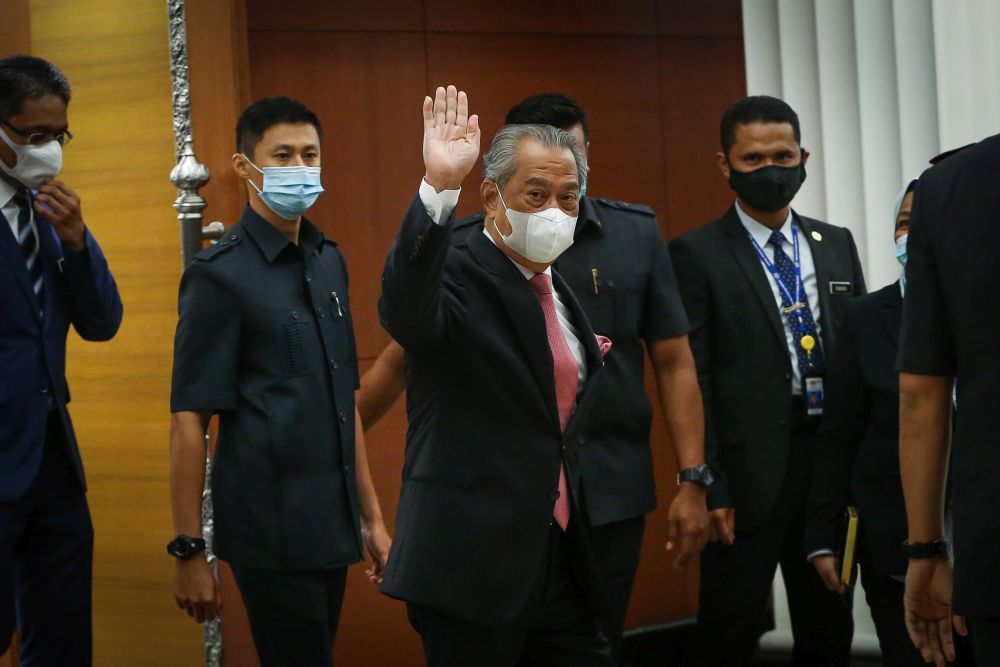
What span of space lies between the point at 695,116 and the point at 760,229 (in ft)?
4.33

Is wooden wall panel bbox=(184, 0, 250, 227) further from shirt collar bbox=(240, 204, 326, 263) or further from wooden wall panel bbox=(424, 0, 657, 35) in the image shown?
shirt collar bbox=(240, 204, 326, 263)

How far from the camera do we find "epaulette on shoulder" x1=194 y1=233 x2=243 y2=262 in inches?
126

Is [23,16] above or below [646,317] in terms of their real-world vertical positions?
above

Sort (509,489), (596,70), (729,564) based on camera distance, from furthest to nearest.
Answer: (596,70), (729,564), (509,489)

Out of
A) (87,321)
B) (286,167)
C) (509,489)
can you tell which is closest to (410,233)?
(509,489)

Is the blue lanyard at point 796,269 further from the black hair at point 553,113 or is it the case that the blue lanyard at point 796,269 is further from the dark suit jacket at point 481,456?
the dark suit jacket at point 481,456

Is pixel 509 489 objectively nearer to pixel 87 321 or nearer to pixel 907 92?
pixel 87 321

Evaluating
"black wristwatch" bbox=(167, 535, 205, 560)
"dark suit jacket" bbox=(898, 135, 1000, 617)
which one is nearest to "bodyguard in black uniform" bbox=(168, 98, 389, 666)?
"black wristwatch" bbox=(167, 535, 205, 560)

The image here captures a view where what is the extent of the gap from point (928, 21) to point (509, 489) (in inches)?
103

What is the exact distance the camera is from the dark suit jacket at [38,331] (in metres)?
3.11

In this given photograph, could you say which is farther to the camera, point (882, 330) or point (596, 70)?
A: point (596, 70)

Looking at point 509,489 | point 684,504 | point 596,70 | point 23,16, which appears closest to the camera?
point 509,489

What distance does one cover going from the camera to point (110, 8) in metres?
4.38

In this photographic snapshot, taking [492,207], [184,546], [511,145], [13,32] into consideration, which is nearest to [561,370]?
[492,207]
